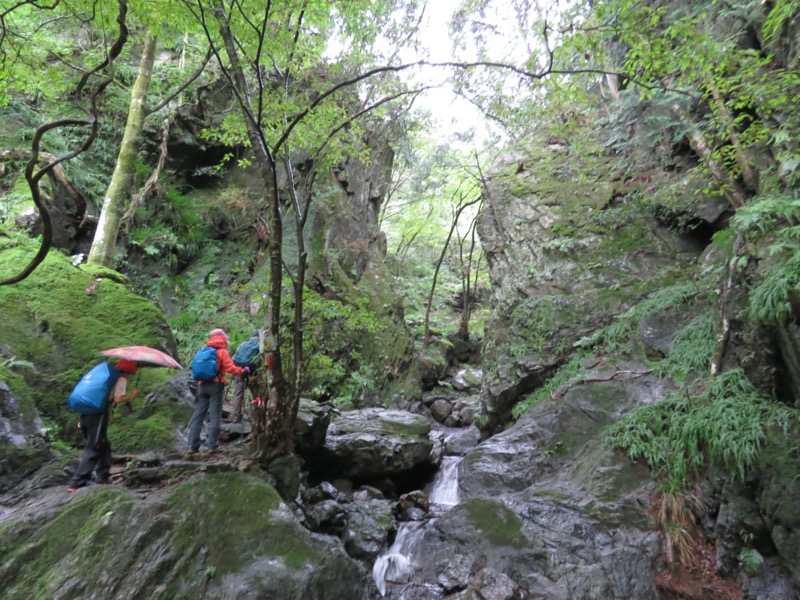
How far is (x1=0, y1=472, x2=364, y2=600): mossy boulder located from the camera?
3467 millimetres

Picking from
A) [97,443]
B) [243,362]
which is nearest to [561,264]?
[243,362]

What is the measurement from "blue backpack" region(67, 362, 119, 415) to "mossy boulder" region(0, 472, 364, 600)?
852mm

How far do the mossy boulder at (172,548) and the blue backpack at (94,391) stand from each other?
85 centimetres

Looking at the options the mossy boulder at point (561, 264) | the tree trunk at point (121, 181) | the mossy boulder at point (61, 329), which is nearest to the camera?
the mossy boulder at point (61, 329)

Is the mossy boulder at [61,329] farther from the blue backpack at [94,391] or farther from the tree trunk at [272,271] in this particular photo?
the tree trunk at [272,271]

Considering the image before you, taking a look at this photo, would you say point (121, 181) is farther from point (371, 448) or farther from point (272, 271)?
point (371, 448)

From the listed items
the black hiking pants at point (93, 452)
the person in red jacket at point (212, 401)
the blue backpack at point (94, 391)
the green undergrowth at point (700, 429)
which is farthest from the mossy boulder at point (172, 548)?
the green undergrowth at point (700, 429)

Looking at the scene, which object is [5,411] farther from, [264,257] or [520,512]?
[264,257]

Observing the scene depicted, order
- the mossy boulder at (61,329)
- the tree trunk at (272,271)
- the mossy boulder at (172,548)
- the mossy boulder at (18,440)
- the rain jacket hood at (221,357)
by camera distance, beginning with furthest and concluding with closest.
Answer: the rain jacket hood at (221,357)
the mossy boulder at (61,329)
the tree trunk at (272,271)
the mossy boulder at (18,440)
the mossy boulder at (172,548)

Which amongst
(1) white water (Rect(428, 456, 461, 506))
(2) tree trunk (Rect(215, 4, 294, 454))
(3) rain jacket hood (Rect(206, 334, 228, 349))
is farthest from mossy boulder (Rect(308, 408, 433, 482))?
(3) rain jacket hood (Rect(206, 334, 228, 349))

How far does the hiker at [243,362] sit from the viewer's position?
709 centimetres

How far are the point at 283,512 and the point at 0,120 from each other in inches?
519

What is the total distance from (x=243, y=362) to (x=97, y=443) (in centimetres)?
266

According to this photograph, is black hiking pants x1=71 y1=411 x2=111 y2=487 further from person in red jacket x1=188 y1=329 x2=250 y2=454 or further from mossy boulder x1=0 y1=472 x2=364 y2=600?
person in red jacket x1=188 y1=329 x2=250 y2=454
